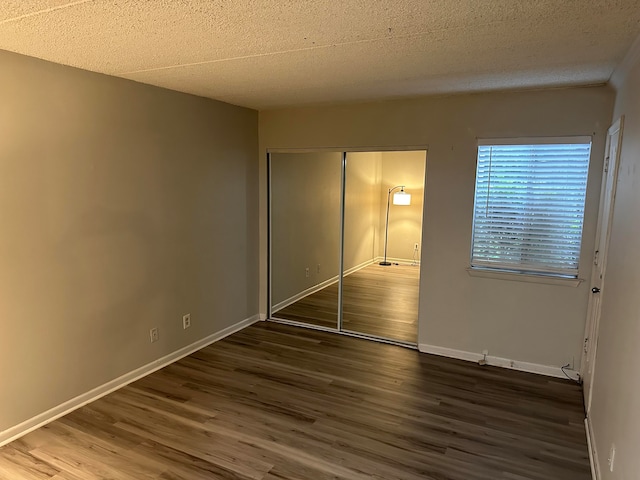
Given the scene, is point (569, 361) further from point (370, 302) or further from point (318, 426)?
point (318, 426)

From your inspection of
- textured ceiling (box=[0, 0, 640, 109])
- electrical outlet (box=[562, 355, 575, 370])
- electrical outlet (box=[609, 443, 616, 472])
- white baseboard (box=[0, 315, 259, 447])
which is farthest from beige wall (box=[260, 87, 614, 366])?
white baseboard (box=[0, 315, 259, 447])

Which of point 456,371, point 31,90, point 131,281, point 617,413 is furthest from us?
point 456,371

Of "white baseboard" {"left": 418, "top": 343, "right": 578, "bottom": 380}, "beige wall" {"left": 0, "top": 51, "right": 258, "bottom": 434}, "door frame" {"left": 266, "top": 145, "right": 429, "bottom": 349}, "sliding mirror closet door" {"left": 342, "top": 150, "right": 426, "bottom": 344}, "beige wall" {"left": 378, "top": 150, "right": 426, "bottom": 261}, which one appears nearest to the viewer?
"beige wall" {"left": 0, "top": 51, "right": 258, "bottom": 434}

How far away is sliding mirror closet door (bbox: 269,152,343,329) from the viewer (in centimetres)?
465

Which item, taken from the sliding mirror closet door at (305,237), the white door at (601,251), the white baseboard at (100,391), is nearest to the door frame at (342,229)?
the sliding mirror closet door at (305,237)

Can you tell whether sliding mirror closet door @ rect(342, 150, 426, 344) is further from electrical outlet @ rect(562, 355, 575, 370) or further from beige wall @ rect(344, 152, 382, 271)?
electrical outlet @ rect(562, 355, 575, 370)

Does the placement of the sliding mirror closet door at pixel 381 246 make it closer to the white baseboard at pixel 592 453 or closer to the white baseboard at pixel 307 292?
the white baseboard at pixel 307 292

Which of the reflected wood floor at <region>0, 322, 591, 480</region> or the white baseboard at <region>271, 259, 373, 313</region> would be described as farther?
the white baseboard at <region>271, 259, 373, 313</region>

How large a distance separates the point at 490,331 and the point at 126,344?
119 inches

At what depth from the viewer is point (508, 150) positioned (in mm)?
3582

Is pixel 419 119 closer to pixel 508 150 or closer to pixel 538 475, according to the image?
pixel 508 150

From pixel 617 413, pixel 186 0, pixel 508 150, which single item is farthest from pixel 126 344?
pixel 508 150

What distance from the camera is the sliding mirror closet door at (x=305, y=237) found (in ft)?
15.3

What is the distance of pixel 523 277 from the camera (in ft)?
11.9
